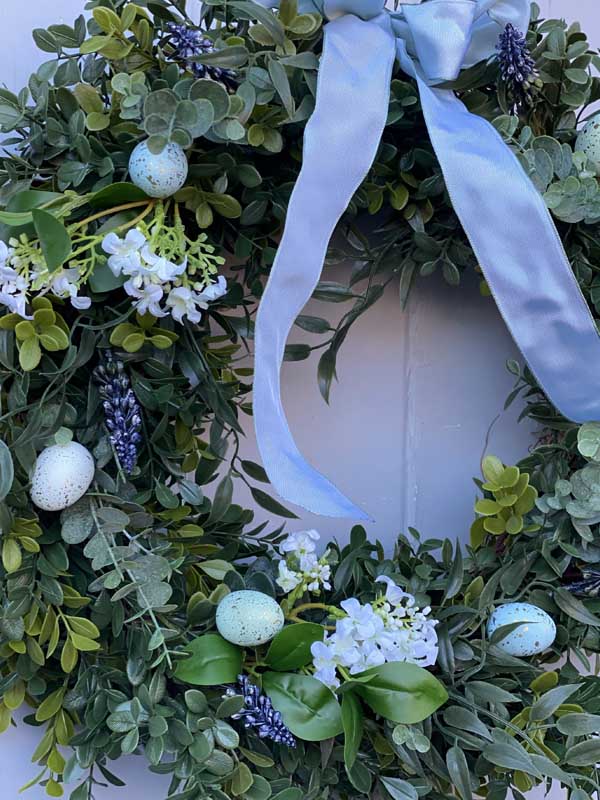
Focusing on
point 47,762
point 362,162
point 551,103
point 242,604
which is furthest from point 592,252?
point 47,762

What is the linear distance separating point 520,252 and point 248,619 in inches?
13.2

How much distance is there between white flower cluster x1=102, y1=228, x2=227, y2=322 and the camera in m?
0.58

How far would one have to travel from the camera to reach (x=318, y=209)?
2.09 feet

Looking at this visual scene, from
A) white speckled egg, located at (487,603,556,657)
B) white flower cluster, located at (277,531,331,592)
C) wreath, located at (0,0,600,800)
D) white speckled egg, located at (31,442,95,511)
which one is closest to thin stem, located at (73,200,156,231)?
wreath, located at (0,0,600,800)

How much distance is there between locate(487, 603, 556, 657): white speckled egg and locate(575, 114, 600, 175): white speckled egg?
36 cm

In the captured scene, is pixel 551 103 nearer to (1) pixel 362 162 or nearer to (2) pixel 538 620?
(1) pixel 362 162

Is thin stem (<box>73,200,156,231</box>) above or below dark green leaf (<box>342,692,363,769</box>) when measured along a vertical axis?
above

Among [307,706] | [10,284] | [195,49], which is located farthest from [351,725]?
[195,49]

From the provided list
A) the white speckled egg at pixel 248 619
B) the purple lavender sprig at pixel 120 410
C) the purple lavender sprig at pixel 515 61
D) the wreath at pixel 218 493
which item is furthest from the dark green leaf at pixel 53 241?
the purple lavender sprig at pixel 515 61

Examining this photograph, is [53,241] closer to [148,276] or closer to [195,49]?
[148,276]

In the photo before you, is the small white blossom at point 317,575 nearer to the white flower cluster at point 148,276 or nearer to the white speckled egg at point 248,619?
the white speckled egg at point 248,619

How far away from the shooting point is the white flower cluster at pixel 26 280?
0.57 m

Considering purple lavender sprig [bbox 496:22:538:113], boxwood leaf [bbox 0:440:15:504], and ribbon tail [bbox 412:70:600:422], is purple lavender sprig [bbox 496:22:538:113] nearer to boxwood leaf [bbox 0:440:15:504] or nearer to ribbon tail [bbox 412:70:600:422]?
ribbon tail [bbox 412:70:600:422]

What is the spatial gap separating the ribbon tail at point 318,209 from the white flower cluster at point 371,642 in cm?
8
